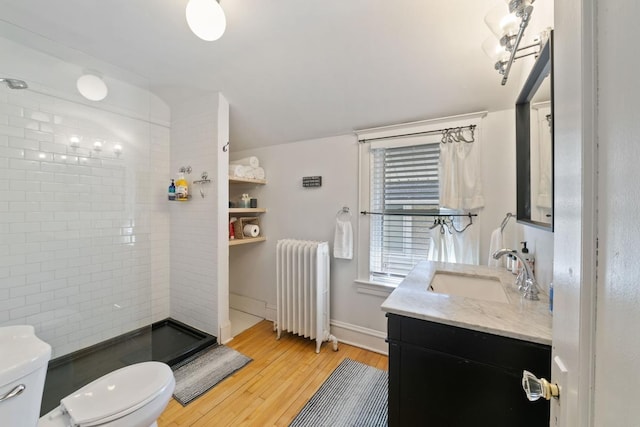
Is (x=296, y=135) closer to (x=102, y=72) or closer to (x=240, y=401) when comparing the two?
(x=102, y=72)

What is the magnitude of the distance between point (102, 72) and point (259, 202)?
174cm

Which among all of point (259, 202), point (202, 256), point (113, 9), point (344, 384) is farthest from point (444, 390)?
point (113, 9)

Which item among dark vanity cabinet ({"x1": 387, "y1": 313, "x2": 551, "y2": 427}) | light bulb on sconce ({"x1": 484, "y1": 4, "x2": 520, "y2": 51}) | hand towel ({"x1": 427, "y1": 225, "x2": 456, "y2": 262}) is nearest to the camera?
dark vanity cabinet ({"x1": 387, "y1": 313, "x2": 551, "y2": 427})

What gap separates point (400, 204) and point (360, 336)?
4.26 ft

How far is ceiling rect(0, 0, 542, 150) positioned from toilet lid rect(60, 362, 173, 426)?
2130 millimetres

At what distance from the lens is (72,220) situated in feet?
6.10

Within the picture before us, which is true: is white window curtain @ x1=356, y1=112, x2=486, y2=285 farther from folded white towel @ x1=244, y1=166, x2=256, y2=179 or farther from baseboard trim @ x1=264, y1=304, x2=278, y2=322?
folded white towel @ x1=244, y1=166, x2=256, y2=179

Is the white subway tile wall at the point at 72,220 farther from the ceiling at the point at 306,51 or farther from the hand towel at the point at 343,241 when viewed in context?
the hand towel at the point at 343,241

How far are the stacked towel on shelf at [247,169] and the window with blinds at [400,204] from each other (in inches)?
51.6

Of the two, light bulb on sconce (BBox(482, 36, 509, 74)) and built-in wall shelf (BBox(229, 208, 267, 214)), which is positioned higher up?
light bulb on sconce (BBox(482, 36, 509, 74))

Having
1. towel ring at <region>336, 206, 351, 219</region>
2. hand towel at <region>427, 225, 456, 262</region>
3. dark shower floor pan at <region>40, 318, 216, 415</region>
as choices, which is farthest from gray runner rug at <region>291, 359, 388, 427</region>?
towel ring at <region>336, 206, 351, 219</region>

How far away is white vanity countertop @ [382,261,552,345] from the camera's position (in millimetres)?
845

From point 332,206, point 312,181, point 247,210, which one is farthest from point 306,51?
point 247,210

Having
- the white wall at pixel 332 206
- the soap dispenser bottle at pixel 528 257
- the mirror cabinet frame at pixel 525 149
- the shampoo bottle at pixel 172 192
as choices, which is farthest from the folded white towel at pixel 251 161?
the soap dispenser bottle at pixel 528 257
